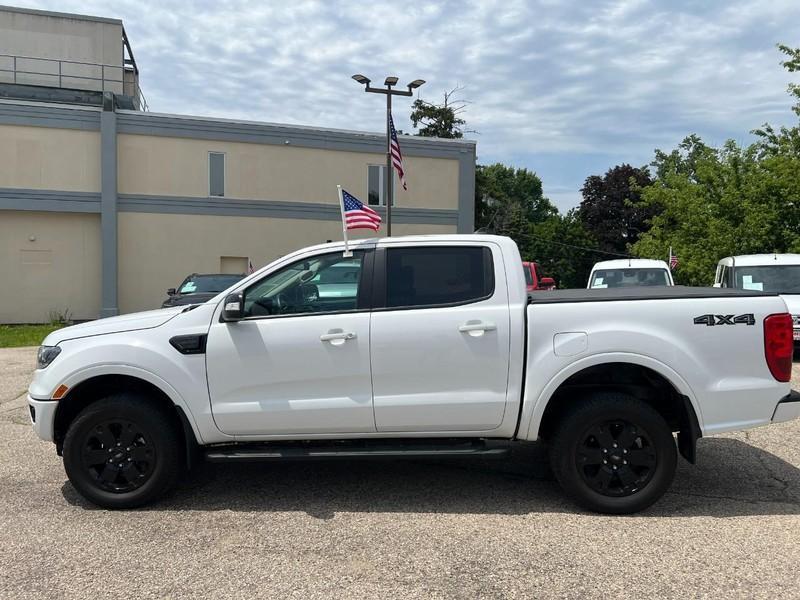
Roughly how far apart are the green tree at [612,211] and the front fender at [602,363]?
195 feet

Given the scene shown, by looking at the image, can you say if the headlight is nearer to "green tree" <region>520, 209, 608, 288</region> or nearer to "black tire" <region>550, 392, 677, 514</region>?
"black tire" <region>550, 392, 677, 514</region>

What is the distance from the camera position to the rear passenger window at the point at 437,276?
4.69m

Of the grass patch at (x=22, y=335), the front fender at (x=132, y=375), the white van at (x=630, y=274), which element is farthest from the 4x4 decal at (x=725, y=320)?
the grass patch at (x=22, y=335)

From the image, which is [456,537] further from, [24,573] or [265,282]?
[24,573]

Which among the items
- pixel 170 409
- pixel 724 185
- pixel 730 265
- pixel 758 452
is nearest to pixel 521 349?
pixel 170 409

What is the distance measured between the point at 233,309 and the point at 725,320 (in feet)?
10.7

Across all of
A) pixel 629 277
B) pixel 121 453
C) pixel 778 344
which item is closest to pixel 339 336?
pixel 121 453

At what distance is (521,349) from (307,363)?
1.44m

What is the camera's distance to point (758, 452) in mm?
6102

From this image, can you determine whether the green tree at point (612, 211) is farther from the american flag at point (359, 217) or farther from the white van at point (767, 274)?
the american flag at point (359, 217)

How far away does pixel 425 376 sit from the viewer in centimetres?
455

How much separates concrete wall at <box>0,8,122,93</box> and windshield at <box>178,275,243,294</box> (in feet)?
46.1

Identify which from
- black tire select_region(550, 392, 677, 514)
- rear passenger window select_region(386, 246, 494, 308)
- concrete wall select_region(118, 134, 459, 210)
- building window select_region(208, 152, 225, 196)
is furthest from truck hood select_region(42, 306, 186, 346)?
building window select_region(208, 152, 225, 196)

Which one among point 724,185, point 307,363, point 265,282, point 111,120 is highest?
point 111,120
